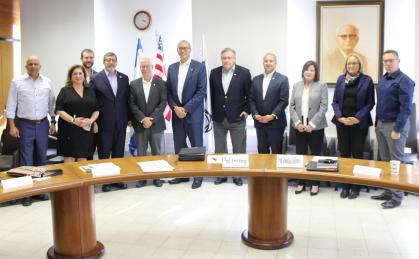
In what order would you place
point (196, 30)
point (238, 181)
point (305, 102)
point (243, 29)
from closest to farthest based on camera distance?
point (305, 102), point (238, 181), point (243, 29), point (196, 30)

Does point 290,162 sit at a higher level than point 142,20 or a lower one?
lower

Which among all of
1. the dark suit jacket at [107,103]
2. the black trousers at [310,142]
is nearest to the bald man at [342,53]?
the black trousers at [310,142]

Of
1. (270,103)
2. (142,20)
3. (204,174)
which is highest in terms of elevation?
(142,20)

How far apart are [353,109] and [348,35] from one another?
3.85ft

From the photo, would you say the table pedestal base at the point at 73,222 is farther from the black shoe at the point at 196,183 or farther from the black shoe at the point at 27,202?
the black shoe at the point at 196,183

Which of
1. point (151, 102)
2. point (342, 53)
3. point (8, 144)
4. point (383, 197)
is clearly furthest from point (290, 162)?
point (8, 144)

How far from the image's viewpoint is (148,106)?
16.3 ft

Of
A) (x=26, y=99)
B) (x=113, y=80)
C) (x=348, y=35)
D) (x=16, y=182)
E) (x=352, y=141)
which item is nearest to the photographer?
(x=16, y=182)

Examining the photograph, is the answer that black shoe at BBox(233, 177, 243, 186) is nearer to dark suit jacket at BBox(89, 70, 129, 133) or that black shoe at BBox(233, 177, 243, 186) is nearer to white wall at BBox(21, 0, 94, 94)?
dark suit jacket at BBox(89, 70, 129, 133)

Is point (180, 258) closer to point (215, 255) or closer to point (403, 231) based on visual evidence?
point (215, 255)

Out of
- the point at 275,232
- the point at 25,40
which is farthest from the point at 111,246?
the point at 25,40

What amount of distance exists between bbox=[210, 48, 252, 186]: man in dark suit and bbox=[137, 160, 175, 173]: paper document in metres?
1.79

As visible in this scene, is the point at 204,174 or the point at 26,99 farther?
the point at 26,99

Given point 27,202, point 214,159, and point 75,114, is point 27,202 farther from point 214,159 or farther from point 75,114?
point 214,159
